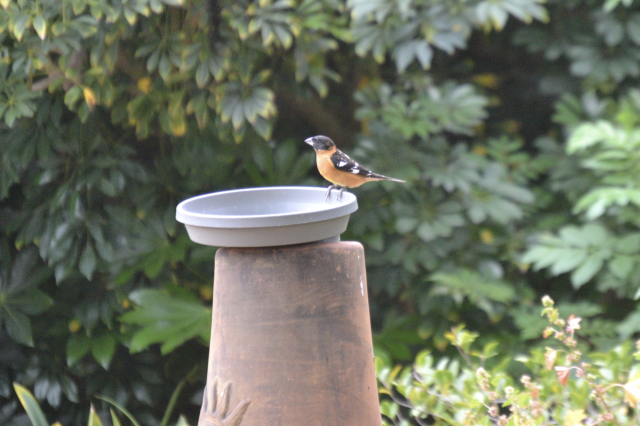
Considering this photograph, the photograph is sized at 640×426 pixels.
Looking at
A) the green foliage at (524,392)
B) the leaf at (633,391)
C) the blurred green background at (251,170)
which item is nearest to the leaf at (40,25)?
the blurred green background at (251,170)

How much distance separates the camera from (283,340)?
1.51 metres

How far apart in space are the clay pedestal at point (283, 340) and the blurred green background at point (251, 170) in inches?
39.3

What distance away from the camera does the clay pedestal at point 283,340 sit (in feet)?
4.96

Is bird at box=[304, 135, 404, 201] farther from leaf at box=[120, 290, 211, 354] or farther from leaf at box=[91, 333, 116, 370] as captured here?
leaf at box=[91, 333, 116, 370]

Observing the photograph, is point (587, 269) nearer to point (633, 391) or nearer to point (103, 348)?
point (633, 391)

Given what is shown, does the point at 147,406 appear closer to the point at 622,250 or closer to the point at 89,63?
the point at 89,63

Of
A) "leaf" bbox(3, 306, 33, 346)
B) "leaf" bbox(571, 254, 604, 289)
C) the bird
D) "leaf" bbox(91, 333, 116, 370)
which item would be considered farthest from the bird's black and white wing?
"leaf" bbox(3, 306, 33, 346)

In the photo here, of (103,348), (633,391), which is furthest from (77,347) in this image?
(633,391)

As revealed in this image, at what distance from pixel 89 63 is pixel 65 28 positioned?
0.33 meters

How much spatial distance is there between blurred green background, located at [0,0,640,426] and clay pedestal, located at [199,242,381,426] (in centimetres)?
100

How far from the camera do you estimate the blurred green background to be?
2396 millimetres

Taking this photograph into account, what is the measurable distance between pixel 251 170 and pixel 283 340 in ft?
5.14

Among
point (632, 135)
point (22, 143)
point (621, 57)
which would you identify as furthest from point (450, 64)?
point (22, 143)

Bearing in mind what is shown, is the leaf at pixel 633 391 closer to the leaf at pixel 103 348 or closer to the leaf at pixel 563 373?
the leaf at pixel 563 373
